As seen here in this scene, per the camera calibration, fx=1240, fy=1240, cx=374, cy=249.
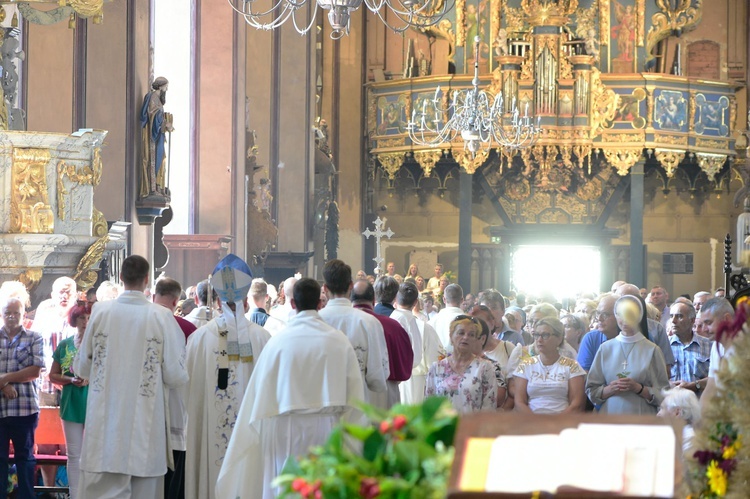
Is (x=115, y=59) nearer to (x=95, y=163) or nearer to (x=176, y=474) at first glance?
(x=95, y=163)

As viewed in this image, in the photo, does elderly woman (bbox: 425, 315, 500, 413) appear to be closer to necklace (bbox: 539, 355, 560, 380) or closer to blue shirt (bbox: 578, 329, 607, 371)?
necklace (bbox: 539, 355, 560, 380)

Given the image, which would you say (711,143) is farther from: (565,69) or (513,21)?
(513,21)

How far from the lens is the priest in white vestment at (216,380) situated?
8164 millimetres

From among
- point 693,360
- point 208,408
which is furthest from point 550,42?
point 208,408

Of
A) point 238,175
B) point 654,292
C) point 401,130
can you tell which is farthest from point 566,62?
point 654,292

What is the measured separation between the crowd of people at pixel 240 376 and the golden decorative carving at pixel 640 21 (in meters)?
22.3

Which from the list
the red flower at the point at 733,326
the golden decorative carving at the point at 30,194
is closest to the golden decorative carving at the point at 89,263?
the golden decorative carving at the point at 30,194

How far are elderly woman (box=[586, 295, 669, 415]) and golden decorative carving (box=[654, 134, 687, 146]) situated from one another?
22025 mm

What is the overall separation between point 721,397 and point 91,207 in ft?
26.1

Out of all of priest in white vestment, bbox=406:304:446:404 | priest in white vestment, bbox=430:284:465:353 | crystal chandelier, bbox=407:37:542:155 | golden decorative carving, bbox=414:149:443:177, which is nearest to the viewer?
priest in white vestment, bbox=406:304:446:404

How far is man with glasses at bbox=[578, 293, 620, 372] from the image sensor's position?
9359 millimetres

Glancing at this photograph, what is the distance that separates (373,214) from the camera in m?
32.8

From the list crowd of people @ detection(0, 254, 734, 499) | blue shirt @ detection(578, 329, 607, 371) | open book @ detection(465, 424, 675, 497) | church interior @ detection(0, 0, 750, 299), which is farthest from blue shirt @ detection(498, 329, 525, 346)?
open book @ detection(465, 424, 675, 497)

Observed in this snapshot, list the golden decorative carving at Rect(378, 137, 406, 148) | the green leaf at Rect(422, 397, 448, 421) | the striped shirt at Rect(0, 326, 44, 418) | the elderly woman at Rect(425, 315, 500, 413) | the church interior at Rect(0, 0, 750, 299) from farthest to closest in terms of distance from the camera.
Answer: the golden decorative carving at Rect(378, 137, 406, 148), the church interior at Rect(0, 0, 750, 299), the striped shirt at Rect(0, 326, 44, 418), the elderly woman at Rect(425, 315, 500, 413), the green leaf at Rect(422, 397, 448, 421)
